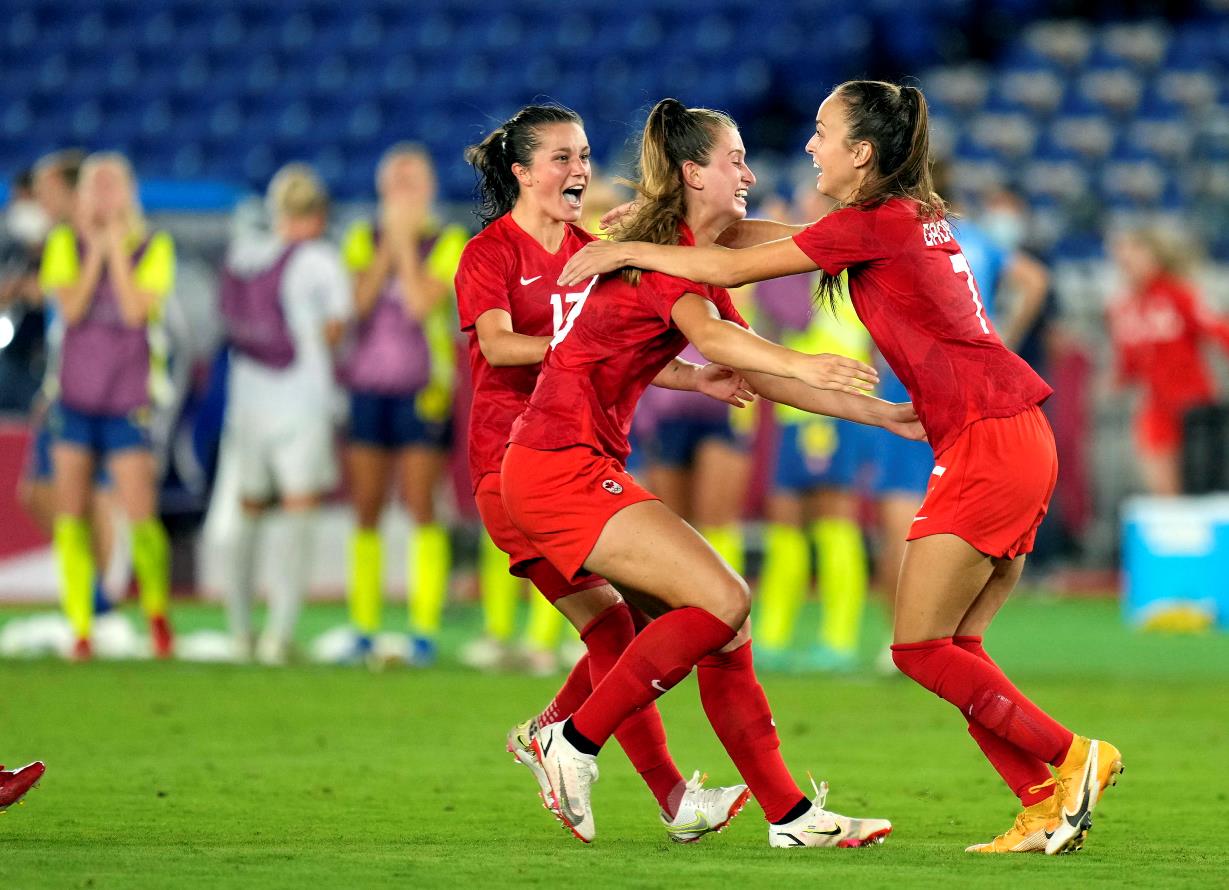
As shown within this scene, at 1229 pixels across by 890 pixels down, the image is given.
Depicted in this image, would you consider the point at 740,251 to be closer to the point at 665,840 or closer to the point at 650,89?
the point at 665,840

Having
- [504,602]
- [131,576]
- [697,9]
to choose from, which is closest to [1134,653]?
[504,602]

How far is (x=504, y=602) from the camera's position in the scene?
32.2 ft

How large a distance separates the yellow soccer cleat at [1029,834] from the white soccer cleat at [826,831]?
0.23 meters

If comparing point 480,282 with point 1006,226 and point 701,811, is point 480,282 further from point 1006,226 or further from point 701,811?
point 1006,226

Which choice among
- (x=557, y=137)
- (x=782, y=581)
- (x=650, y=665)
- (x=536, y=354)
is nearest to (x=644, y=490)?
(x=650, y=665)

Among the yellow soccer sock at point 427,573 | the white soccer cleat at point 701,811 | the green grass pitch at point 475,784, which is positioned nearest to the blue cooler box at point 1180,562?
the green grass pitch at point 475,784

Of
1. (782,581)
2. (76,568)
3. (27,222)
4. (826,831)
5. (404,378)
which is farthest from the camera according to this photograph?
(27,222)

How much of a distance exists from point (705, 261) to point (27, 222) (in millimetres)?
8538

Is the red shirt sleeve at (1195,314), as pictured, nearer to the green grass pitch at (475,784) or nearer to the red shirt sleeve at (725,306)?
the green grass pitch at (475,784)

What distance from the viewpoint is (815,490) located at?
971cm

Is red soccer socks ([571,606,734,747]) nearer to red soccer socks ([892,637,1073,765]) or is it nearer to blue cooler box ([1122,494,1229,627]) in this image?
red soccer socks ([892,637,1073,765])

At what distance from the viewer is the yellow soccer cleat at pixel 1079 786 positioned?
15.6 feet

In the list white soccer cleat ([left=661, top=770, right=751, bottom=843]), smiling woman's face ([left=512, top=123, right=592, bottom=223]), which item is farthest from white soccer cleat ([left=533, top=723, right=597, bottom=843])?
smiling woman's face ([left=512, top=123, right=592, bottom=223])

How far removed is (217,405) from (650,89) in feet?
26.6
